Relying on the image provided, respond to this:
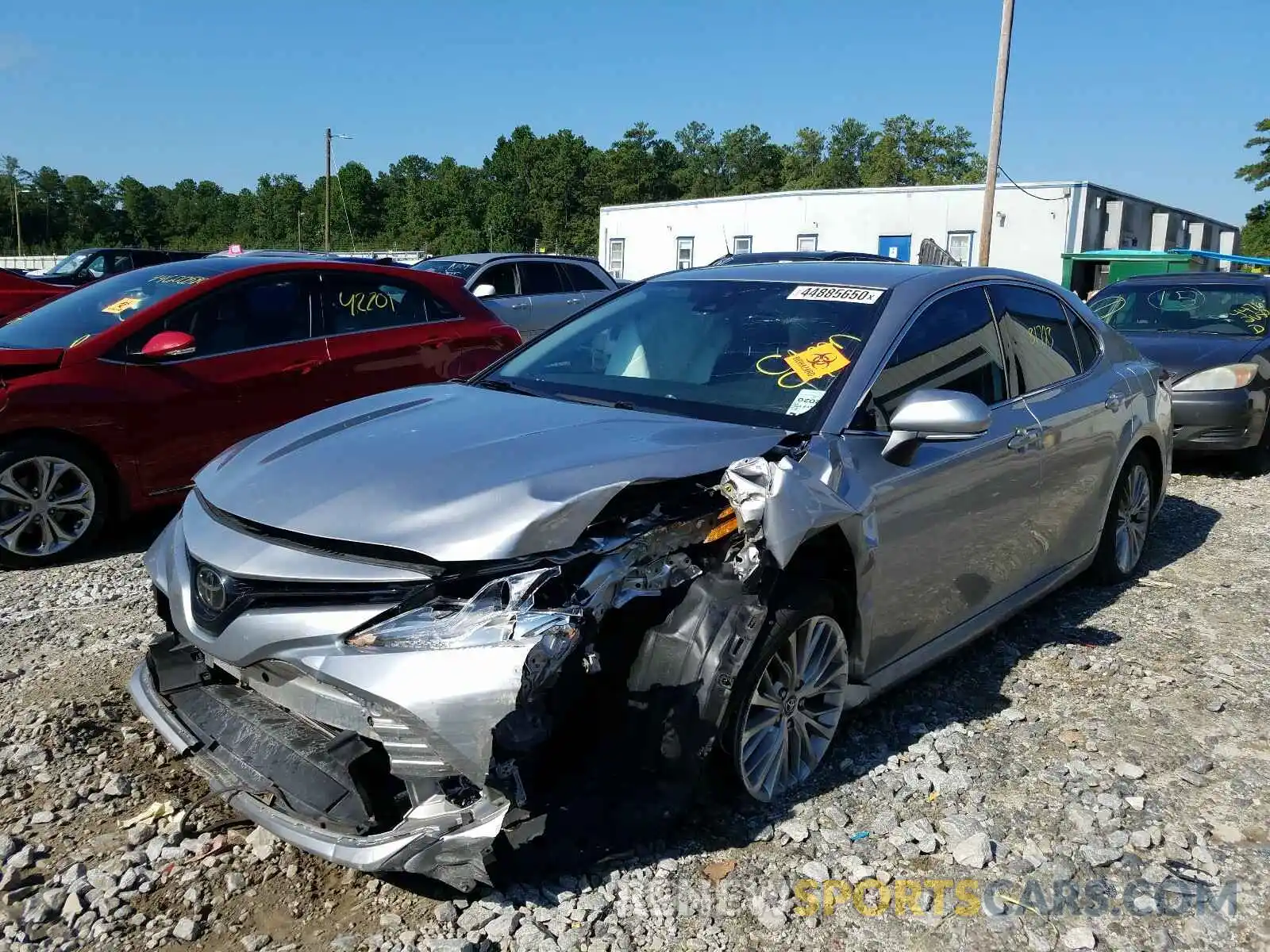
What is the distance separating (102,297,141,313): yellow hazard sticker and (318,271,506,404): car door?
1073 mm

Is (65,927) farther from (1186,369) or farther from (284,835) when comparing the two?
(1186,369)

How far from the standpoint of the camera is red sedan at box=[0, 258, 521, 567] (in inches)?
206

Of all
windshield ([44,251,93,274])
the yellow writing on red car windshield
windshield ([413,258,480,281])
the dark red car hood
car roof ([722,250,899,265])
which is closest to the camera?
the yellow writing on red car windshield

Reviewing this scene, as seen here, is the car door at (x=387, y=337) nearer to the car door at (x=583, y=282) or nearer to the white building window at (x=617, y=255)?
the car door at (x=583, y=282)

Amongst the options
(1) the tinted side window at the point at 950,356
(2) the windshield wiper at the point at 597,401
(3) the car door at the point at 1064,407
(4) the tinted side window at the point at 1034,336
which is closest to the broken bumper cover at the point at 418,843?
(2) the windshield wiper at the point at 597,401

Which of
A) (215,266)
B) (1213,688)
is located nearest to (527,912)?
(1213,688)

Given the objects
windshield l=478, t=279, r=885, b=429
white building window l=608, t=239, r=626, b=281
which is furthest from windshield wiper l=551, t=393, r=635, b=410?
white building window l=608, t=239, r=626, b=281

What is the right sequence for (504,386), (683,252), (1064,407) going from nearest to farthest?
1. (504,386)
2. (1064,407)
3. (683,252)

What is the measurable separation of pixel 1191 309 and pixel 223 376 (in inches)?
334

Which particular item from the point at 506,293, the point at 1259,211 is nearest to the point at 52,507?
the point at 506,293

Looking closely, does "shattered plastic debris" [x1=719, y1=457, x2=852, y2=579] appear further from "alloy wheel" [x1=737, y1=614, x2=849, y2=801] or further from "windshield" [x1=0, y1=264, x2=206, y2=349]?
"windshield" [x1=0, y1=264, x2=206, y2=349]

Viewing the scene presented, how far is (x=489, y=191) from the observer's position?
313 feet

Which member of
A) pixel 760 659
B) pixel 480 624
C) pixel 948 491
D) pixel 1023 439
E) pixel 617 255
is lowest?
pixel 760 659

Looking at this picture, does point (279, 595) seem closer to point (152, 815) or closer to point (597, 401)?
point (152, 815)
